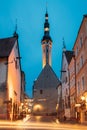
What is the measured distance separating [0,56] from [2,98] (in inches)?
238

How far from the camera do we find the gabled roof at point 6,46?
4294 centimetres

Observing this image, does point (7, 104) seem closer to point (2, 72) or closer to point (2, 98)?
point (2, 98)

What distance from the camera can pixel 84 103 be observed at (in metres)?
38.7

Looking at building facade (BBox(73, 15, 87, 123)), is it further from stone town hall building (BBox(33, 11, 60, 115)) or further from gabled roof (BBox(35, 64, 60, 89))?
gabled roof (BBox(35, 64, 60, 89))

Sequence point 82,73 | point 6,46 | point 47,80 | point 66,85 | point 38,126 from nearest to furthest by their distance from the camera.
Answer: point 38,126, point 82,73, point 6,46, point 66,85, point 47,80

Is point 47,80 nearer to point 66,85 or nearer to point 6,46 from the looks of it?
point 66,85

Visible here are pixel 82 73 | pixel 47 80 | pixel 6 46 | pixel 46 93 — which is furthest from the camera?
pixel 47 80

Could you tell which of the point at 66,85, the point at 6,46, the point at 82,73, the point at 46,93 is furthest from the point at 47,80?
the point at 82,73

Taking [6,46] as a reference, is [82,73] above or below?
below

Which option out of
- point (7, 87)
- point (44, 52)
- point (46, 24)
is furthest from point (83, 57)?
point (46, 24)

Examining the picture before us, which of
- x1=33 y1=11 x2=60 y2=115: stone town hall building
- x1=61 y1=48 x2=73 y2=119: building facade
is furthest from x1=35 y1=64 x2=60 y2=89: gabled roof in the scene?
x1=61 y1=48 x2=73 y2=119: building facade

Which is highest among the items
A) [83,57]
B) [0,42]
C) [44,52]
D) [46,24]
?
[46,24]

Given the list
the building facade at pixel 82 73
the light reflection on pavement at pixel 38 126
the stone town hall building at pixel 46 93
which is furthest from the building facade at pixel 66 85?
the light reflection on pavement at pixel 38 126

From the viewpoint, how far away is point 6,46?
45.7 metres
